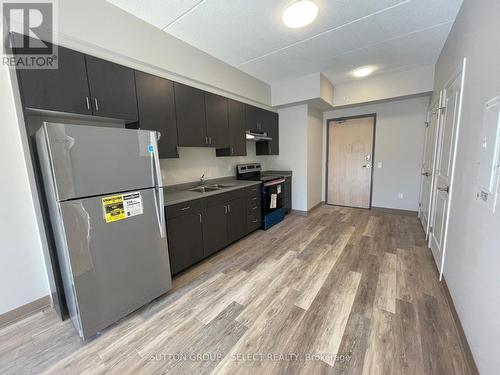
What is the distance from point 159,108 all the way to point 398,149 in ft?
14.6

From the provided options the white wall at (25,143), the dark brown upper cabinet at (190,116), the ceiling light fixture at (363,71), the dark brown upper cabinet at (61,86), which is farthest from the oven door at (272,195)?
the dark brown upper cabinet at (61,86)

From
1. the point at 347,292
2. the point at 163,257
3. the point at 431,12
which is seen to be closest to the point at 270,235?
the point at 347,292

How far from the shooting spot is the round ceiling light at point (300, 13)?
1844 mm

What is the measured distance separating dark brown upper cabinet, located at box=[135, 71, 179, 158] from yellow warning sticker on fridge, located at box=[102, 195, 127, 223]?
829 mm

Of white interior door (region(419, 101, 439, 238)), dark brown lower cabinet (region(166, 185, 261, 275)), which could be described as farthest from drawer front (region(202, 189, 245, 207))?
white interior door (region(419, 101, 439, 238))

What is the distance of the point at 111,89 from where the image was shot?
1.85 m

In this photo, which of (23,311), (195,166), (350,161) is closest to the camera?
(23,311)

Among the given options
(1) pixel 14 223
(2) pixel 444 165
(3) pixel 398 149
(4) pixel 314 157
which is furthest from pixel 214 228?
(3) pixel 398 149

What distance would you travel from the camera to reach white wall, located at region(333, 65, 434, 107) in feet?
11.0

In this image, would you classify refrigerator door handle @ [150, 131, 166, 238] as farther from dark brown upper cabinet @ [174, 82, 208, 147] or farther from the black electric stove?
the black electric stove

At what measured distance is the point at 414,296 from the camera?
74.2 inches

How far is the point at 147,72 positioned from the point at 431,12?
9.74ft

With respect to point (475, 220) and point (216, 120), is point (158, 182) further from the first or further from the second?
point (475, 220)

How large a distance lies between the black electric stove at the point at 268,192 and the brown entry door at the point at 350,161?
5.47 ft
